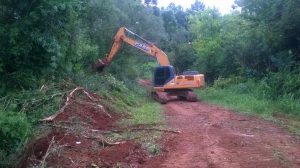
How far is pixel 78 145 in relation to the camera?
33.3ft

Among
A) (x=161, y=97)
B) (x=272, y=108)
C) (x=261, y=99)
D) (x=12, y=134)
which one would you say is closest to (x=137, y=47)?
(x=161, y=97)

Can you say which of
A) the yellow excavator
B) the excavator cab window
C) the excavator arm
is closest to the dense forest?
the excavator arm

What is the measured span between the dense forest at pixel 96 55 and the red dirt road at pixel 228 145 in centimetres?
321

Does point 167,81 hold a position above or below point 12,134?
above

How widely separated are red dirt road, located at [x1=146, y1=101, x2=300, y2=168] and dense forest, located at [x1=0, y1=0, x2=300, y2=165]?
3209mm

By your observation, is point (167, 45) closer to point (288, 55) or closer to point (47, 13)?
point (288, 55)

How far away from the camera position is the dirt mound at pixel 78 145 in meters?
8.91

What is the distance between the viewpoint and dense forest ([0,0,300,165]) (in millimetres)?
14500

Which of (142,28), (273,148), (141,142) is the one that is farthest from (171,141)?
(142,28)

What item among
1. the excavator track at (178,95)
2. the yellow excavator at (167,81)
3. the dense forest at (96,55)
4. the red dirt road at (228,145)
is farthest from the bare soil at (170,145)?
the yellow excavator at (167,81)

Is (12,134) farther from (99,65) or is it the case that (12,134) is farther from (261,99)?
(99,65)

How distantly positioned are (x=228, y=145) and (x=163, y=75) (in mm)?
13992

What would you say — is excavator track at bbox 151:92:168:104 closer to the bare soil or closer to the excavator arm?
the excavator arm

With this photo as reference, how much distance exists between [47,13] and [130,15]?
22.8 m
